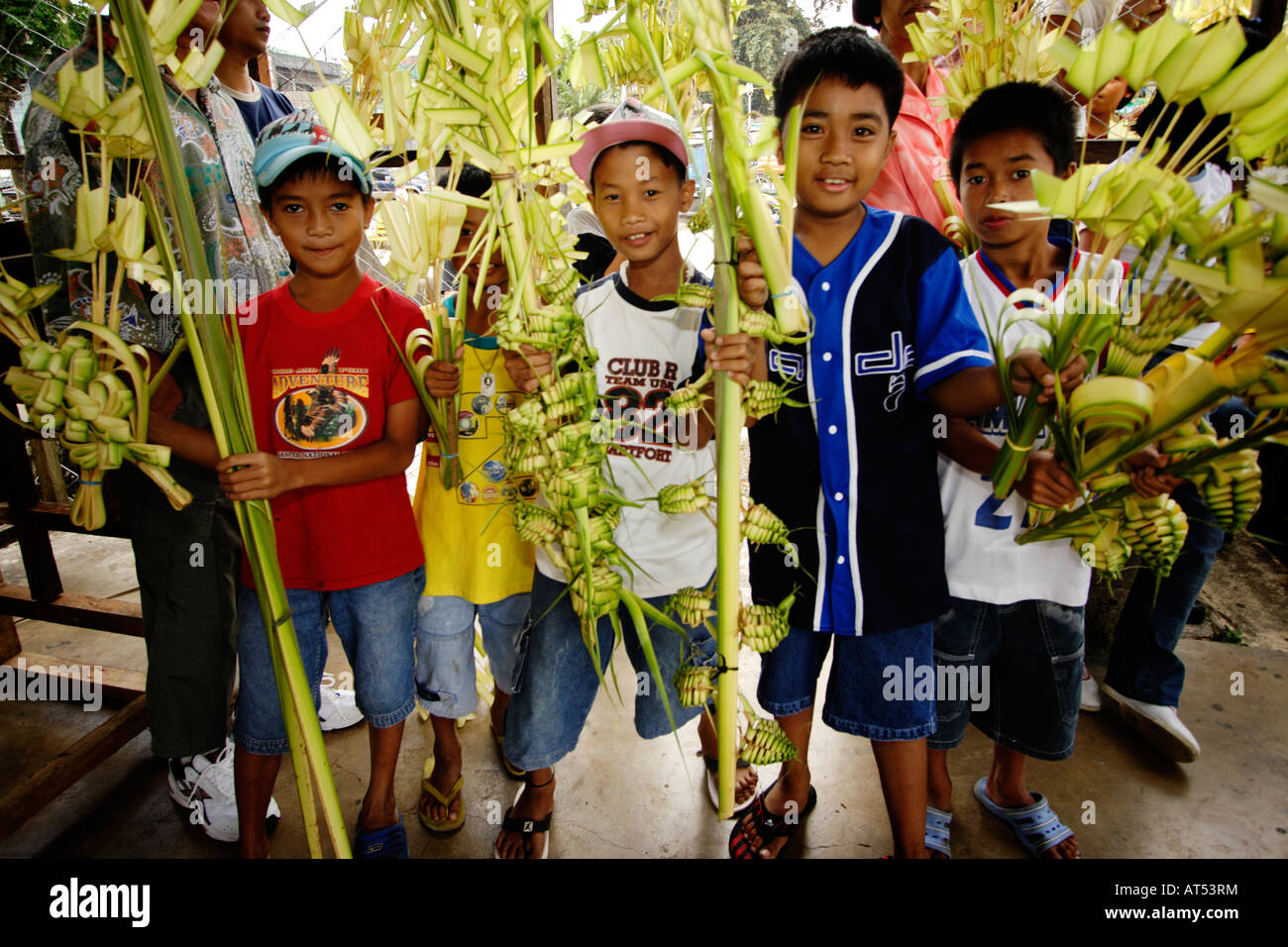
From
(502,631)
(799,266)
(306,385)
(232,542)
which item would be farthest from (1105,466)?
(232,542)

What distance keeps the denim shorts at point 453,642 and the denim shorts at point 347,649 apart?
5 centimetres

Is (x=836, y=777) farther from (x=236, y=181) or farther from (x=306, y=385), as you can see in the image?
(x=236, y=181)

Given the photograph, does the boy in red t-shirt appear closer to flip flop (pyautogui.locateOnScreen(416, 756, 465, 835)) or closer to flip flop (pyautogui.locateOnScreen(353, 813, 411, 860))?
flip flop (pyautogui.locateOnScreen(353, 813, 411, 860))

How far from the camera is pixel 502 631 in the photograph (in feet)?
5.59

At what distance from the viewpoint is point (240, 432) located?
3.43ft

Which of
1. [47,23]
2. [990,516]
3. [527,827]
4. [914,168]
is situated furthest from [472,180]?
[47,23]

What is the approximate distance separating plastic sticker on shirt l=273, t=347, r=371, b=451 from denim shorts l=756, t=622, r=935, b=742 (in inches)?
38.5

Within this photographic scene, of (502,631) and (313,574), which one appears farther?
(502,631)

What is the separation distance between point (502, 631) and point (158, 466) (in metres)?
0.85

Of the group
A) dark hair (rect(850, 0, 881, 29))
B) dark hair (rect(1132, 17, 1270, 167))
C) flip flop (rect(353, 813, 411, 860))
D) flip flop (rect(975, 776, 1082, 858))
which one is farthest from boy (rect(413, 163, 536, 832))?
dark hair (rect(1132, 17, 1270, 167))

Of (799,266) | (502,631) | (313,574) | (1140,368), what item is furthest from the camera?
(502,631)

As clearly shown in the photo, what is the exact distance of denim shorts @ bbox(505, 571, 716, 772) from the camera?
1.47 meters

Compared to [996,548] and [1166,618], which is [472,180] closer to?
[996,548]
